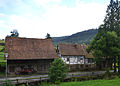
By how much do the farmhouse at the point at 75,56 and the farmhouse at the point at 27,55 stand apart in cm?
548

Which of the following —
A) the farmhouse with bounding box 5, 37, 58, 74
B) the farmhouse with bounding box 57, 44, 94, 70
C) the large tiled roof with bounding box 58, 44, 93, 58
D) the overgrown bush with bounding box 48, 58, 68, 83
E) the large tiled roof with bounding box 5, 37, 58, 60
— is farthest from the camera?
the large tiled roof with bounding box 58, 44, 93, 58

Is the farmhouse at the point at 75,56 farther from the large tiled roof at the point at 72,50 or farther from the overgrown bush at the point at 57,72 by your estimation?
the overgrown bush at the point at 57,72

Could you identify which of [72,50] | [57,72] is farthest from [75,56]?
[57,72]

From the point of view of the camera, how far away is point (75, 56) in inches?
1608

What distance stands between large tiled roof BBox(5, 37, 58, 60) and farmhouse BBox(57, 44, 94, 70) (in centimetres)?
540

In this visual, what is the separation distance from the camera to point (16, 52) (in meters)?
29.9

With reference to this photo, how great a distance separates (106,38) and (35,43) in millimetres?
17880

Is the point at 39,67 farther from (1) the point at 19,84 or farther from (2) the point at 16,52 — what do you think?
(1) the point at 19,84

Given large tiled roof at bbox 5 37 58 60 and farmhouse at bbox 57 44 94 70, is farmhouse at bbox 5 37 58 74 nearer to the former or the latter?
large tiled roof at bbox 5 37 58 60

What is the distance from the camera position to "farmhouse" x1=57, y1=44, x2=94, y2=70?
39.0 m

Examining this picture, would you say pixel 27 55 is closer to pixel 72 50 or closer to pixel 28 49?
pixel 28 49

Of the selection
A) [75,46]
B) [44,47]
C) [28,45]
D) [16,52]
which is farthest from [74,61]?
[16,52]

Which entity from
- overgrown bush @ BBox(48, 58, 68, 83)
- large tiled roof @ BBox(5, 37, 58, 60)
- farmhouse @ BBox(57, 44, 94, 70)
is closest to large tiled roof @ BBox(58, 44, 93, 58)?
farmhouse @ BBox(57, 44, 94, 70)

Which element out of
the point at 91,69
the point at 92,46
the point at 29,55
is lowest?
the point at 91,69
